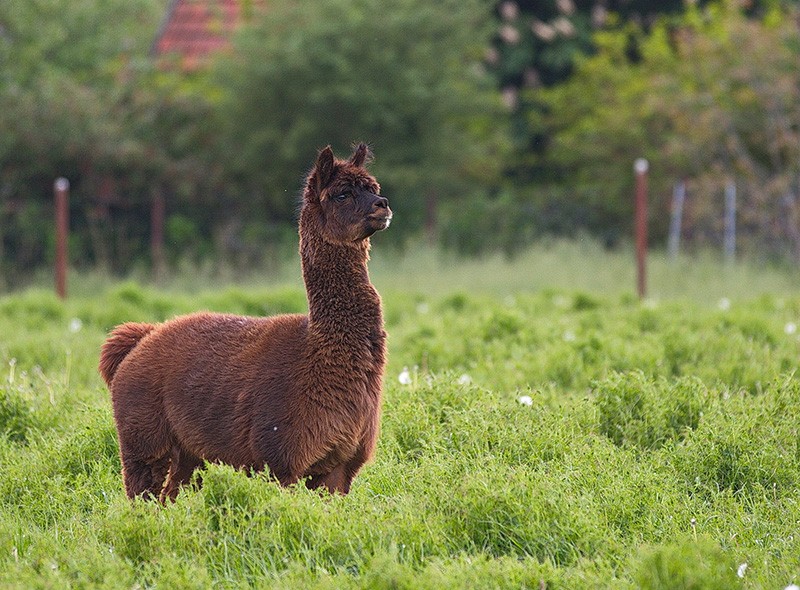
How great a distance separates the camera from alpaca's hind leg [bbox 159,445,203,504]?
5016mm

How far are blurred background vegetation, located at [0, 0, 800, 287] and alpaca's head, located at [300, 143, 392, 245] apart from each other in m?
12.8

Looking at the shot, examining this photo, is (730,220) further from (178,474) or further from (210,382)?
(210,382)

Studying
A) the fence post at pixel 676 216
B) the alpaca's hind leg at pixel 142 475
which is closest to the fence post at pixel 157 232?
the fence post at pixel 676 216

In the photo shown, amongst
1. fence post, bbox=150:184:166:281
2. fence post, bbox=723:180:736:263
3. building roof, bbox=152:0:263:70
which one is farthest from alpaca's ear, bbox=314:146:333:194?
building roof, bbox=152:0:263:70

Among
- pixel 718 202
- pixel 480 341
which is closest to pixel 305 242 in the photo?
pixel 480 341

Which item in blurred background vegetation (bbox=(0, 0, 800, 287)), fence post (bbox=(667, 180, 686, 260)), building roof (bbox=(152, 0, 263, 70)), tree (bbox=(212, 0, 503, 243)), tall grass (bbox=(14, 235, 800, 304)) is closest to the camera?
tall grass (bbox=(14, 235, 800, 304))

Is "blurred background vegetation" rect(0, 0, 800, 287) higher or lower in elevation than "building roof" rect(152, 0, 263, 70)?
lower

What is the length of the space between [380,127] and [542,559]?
15.8 m

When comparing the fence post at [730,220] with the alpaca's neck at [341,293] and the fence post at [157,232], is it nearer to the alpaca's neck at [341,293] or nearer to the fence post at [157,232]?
the fence post at [157,232]

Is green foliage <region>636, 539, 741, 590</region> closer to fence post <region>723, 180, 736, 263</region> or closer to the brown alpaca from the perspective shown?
the brown alpaca

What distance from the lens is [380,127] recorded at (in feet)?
65.1

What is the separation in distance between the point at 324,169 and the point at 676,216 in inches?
548

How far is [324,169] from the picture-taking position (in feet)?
15.5

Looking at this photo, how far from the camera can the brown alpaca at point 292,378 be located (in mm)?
4586
